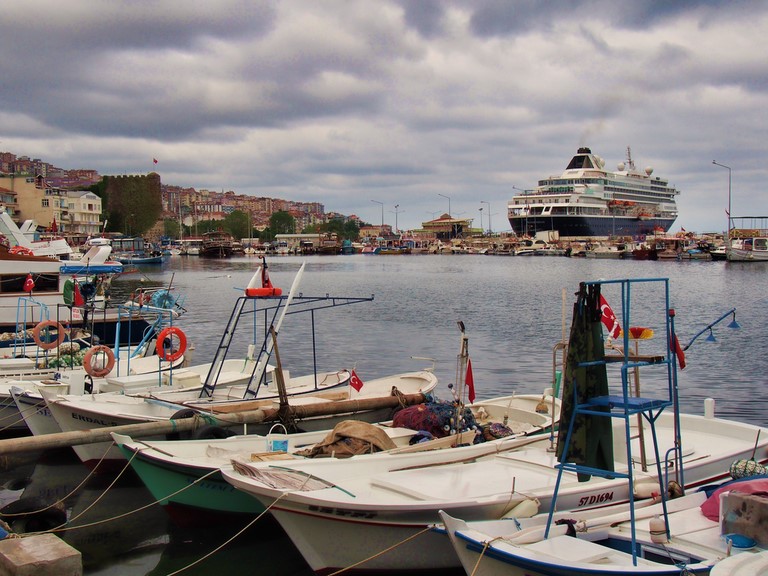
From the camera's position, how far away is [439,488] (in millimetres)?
10391

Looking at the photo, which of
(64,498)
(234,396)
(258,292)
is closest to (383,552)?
(258,292)

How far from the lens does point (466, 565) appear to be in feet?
27.4

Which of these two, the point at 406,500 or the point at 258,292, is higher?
the point at 258,292

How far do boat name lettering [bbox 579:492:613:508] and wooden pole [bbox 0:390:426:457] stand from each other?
5613mm

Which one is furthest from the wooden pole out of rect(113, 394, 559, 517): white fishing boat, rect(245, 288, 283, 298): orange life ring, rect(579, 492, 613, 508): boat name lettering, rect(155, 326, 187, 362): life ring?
rect(579, 492, 613, 508): boat name lettering

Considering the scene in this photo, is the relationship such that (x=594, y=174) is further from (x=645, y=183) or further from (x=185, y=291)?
(x=185, y=291)

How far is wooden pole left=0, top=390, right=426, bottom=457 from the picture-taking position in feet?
38.7

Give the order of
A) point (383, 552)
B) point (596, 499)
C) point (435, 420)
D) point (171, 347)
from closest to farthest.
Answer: point (383, 552) < point (596, 499) < point (435, 420) < point (171, 347)

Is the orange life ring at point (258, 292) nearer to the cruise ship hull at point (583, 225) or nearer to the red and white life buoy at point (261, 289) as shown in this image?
the red and white life buoy at point (261, 289)

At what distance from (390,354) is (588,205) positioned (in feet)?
402

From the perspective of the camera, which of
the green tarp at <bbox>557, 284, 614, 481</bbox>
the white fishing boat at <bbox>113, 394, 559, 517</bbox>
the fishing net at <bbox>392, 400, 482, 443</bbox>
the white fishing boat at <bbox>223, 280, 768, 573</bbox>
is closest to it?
the green tarp at <bbox>557, 284, 614, 481</bbox>

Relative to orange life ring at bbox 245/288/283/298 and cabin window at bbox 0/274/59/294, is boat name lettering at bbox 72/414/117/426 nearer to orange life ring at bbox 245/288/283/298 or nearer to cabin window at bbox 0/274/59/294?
orange life ring at bbox 245/288/283/298

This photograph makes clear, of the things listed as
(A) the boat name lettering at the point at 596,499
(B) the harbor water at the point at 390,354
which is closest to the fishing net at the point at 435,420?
(B) the harbor water at the point at 390,354

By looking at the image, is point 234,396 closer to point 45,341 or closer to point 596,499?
point 45,341
